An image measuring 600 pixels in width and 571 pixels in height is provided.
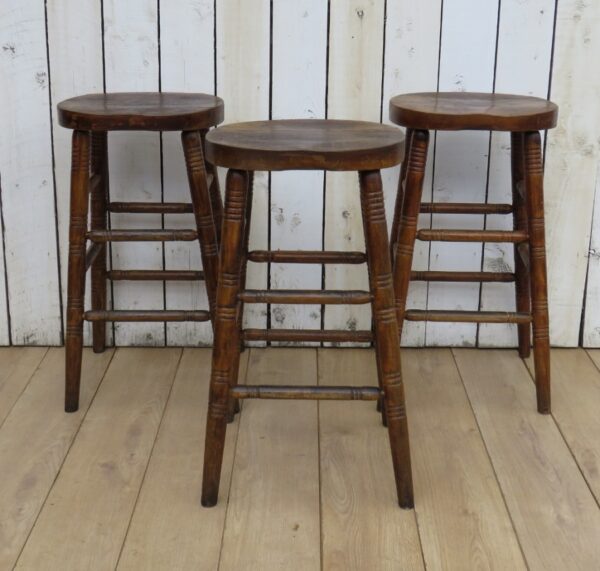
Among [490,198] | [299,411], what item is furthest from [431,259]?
[299,411]

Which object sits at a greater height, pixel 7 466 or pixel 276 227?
pixel 276 227

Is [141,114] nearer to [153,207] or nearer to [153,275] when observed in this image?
[153,207]

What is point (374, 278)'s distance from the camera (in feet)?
6.20

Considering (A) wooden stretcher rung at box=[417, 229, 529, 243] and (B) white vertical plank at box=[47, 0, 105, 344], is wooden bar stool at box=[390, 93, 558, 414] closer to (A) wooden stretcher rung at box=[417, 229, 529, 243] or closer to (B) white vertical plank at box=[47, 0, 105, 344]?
(A) wooden stretcher rung at box=[417, 229, 529, 243]

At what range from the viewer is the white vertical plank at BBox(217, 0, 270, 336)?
252 centimetres

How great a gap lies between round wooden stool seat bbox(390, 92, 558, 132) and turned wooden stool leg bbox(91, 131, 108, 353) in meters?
0.75

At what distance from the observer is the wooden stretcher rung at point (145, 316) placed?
233 cm

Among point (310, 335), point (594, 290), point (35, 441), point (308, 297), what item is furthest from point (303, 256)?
point (594, 290)

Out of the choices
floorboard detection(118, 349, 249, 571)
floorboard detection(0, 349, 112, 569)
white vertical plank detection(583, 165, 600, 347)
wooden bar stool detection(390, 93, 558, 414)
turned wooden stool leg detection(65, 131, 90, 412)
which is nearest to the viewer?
floorboard detection(118, 349, 249, 571)

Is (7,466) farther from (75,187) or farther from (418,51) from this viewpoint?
(418,51)

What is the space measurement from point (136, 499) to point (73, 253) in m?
0.64

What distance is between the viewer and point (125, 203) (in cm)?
253

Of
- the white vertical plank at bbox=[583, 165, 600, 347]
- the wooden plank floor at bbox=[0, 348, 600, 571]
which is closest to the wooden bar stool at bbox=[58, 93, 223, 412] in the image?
the wooden plank floor at bbox=[0, 348, 600, 571]

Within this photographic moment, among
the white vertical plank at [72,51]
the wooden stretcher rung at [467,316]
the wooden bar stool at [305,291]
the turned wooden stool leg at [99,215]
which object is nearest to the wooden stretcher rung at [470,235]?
the wooden stretcher rung at [467,316]
